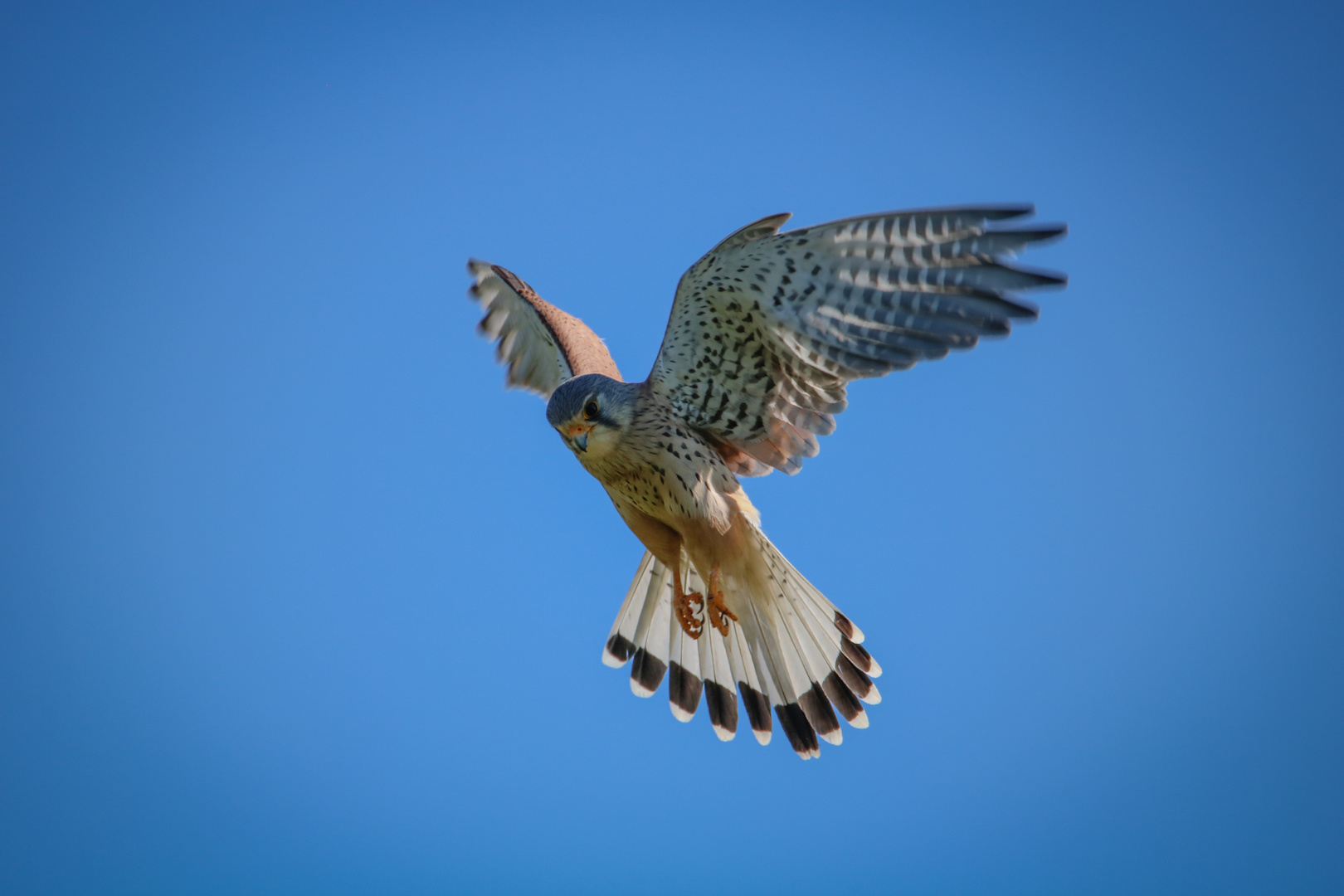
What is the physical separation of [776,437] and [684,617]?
0.98 m

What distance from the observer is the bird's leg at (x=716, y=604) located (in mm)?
4238

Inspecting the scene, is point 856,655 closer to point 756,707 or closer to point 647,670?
point 756,707

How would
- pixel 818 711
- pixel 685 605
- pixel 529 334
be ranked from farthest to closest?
1. pixel 529 334
2. pixel 818 711
3. pixel 685 605

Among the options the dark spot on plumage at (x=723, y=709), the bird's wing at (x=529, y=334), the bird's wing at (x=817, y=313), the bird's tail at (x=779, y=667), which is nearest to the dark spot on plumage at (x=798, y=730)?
the bird's tail at (x=779, y=667)

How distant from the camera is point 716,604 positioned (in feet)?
14.0

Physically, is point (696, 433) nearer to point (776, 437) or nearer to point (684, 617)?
point (776, 437)

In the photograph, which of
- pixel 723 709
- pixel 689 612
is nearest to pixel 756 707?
pixel 723 709

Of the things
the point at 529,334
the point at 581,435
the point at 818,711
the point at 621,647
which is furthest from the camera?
the point at 529,334

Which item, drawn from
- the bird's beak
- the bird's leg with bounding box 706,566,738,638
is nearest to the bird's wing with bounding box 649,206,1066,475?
the bird's beak

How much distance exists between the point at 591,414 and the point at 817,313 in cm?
100

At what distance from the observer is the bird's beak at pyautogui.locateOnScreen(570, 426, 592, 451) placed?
398 centimetres

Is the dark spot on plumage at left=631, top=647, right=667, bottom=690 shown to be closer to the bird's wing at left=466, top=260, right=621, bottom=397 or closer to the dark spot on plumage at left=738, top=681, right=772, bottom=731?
the dark spot on plumage at left=738, top=681, right=772, bottom=731

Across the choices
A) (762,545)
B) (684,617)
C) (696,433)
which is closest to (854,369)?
(696,433)

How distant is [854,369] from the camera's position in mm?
3676
